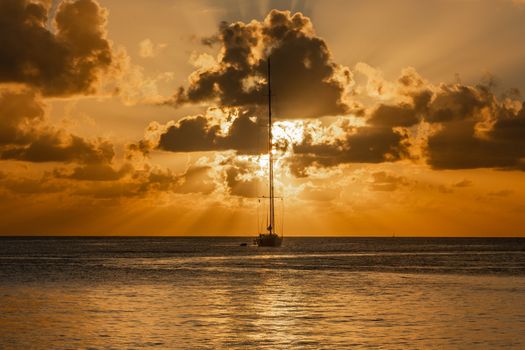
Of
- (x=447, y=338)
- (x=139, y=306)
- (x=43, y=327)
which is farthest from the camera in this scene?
(x=139, y=306)

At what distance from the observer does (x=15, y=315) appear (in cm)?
5344

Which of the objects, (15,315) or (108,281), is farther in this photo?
(108,281)

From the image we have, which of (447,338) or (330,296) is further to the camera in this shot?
(330,296)

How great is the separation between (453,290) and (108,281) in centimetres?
3854

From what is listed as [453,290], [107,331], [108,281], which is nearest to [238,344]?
[107,331]

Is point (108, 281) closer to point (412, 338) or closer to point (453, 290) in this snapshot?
point (453, 290)

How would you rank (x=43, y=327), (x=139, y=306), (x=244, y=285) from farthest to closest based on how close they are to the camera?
(x=244, y=285), (x=139, y=306), (x=43, y=327)

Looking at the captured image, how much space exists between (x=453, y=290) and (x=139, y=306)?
31.7 metres

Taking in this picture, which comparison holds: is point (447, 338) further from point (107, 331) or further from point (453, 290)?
point (453, 290)

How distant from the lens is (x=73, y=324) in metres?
48.6

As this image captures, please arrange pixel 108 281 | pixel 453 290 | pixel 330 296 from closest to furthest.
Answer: pixel 330 296, pixel 453 290, pixel 108 281

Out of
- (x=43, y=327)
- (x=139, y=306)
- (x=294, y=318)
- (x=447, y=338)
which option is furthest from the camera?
(x=139, y=306)

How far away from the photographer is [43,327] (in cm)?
4753

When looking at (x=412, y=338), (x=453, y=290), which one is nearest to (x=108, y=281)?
(x=453, y=290)
